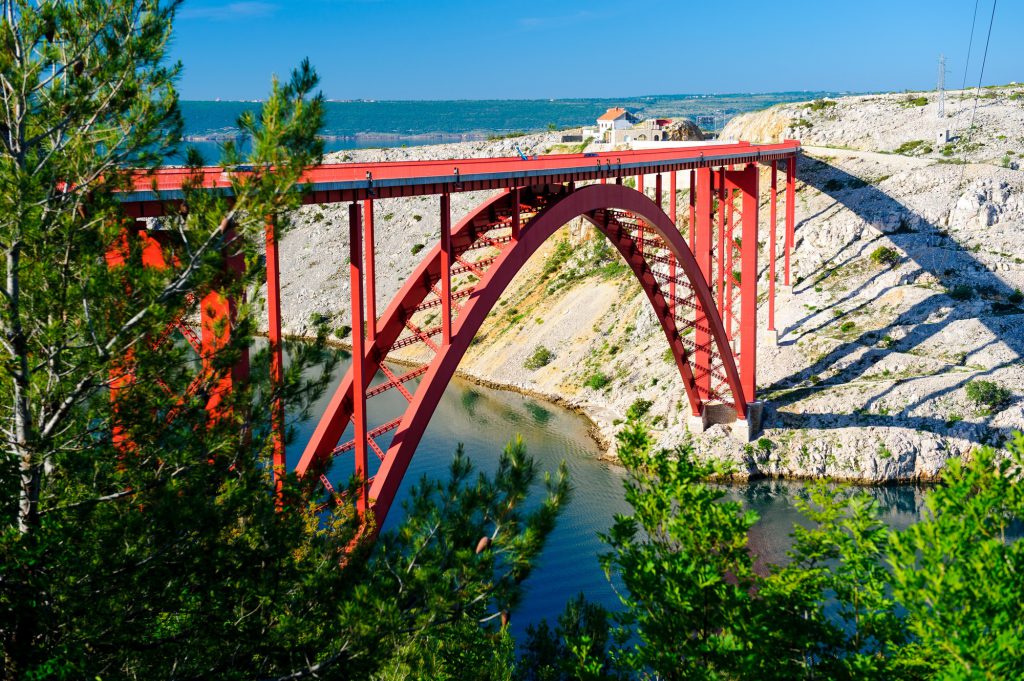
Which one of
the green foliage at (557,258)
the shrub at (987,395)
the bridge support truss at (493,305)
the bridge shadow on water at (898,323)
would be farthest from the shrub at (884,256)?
→ the green foliage at (557,258)

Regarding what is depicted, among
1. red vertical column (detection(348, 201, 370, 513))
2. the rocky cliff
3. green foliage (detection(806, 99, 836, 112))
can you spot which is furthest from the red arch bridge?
green foliage (detection(806, 99, 836, 112))

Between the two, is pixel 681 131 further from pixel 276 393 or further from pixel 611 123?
pixel 276 393

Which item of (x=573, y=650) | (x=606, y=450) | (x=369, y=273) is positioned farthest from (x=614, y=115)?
(x=573, y=650)

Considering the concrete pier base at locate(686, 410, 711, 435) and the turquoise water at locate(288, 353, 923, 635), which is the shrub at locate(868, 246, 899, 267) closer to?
the concrete pier base at locate(686, 410, 711, 435)

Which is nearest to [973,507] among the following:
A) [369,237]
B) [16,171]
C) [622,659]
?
[622,659]

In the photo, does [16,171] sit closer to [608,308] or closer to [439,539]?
[439,539]

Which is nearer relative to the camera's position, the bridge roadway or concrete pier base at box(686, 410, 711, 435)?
the bridge roadway
